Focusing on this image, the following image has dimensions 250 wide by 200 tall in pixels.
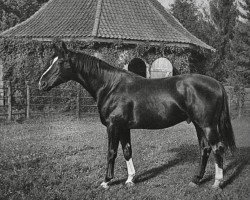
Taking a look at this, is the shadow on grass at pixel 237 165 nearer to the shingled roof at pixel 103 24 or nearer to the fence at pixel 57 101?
the fence at pixel 57 101

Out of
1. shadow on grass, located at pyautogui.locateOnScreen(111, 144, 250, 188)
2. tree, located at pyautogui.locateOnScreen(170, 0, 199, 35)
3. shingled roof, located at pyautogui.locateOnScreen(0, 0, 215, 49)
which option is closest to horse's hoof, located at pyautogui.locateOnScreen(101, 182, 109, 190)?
shadow on grass, located at pyautogui.locateOnScreen(111, 144, 250, 188)

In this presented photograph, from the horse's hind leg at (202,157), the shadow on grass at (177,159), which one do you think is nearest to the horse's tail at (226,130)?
the horse's hind leg at (202,157)

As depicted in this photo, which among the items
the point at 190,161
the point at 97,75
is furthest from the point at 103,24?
the point at 97,75

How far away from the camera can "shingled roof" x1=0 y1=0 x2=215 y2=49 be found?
55.6 feet

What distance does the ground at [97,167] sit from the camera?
5.33 m

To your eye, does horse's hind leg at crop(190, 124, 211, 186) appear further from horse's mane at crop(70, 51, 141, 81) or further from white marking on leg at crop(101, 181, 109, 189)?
horse's mane at crop(70, 51, 141, 81)

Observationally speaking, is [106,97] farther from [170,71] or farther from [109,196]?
[170,71]

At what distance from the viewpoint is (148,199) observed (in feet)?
16.8

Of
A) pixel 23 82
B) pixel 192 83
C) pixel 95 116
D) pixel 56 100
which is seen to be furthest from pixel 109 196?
pixel 23 82

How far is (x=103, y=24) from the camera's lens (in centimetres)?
1730

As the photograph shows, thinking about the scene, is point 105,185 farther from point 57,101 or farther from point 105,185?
point 57,101

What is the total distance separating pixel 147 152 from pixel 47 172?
2.73 m

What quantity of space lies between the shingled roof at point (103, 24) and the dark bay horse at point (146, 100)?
34.9 feet

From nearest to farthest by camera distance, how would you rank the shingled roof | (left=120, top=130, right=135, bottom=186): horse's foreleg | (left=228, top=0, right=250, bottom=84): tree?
1. (left=120, top=130, right=135, bottom=186): horse's foreleg
2. the shingled roof
3. (left=228, top=0, right=250, bottom=84): tree
